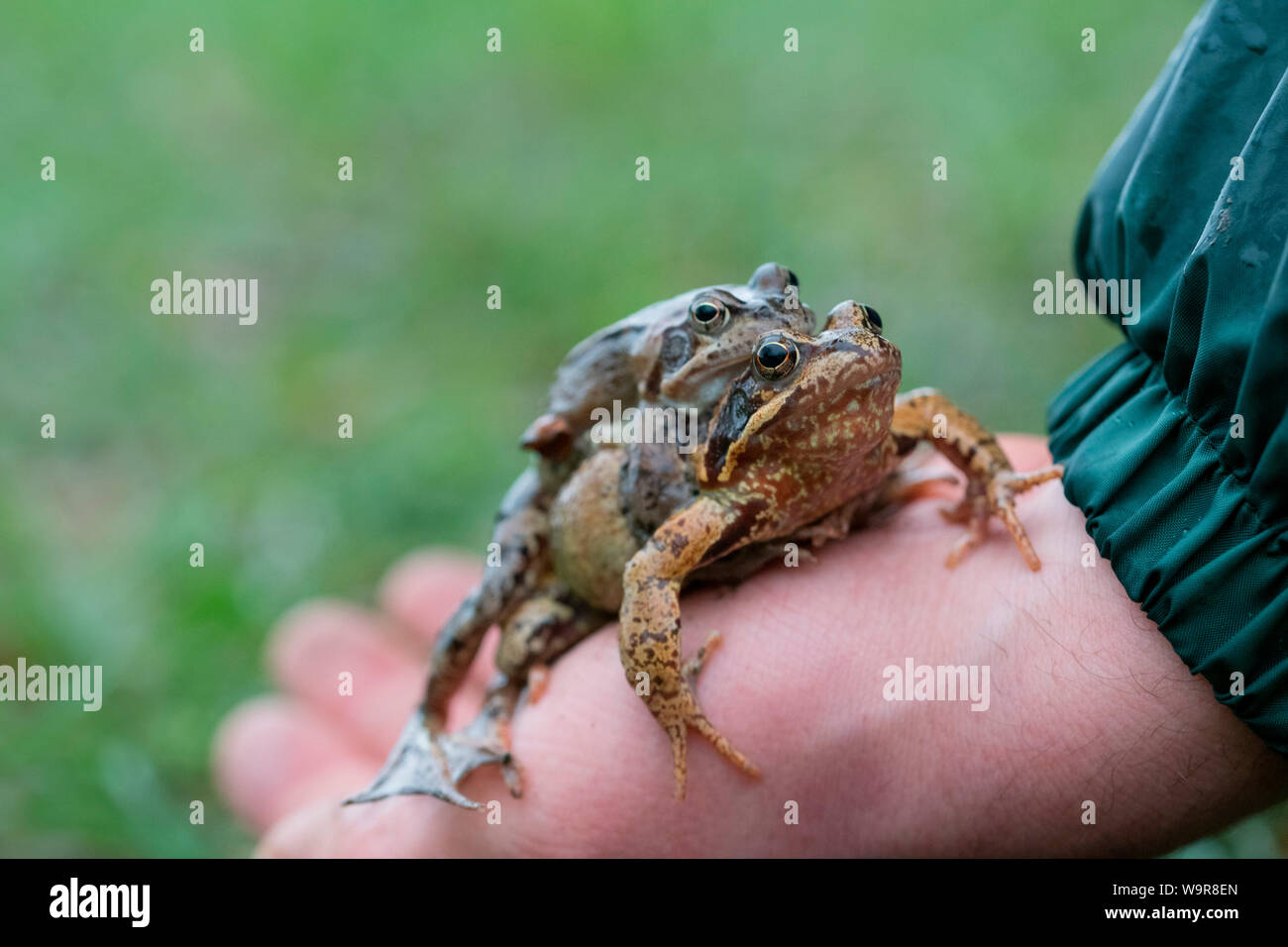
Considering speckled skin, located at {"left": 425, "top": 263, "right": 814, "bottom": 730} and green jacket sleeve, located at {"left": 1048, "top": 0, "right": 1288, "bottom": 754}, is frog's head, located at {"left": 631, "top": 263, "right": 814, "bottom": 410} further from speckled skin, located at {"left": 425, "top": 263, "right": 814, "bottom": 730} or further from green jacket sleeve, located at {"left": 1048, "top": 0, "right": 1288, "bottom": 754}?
green jacket sleeve, located at {"left": 1048, "top": 0, "right": 1288, "bottom": 754}

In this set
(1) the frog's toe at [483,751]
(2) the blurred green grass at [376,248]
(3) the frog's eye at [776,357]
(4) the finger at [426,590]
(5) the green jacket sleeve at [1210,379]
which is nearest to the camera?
(5) the green jacket sleeve at [1210,379]

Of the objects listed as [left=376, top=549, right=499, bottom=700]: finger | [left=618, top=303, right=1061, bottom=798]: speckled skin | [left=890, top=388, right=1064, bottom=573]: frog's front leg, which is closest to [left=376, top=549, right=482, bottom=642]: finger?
[left=376, top=549, right=499, bottom=700]: finger

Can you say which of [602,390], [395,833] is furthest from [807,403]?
[395,833]

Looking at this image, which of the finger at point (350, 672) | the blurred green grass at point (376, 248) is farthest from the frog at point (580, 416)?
the blurred green grass at point (376, 248)

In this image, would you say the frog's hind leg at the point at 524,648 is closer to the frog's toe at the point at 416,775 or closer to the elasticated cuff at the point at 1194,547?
the frog's toe at the point at 416,775

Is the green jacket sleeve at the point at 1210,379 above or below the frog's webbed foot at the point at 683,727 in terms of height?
above

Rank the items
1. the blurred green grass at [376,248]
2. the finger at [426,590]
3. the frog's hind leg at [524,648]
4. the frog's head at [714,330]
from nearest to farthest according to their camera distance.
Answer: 1. the frog's head at [714,330]
2. the frog's hind leg at [524,648]
3. the finger at [426,590]
4. the blurred green grass at [376,248]

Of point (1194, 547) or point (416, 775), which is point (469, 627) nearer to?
point (416, 775)

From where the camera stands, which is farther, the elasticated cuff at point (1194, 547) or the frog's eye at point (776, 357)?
the frog's eye at point (776, 357)
